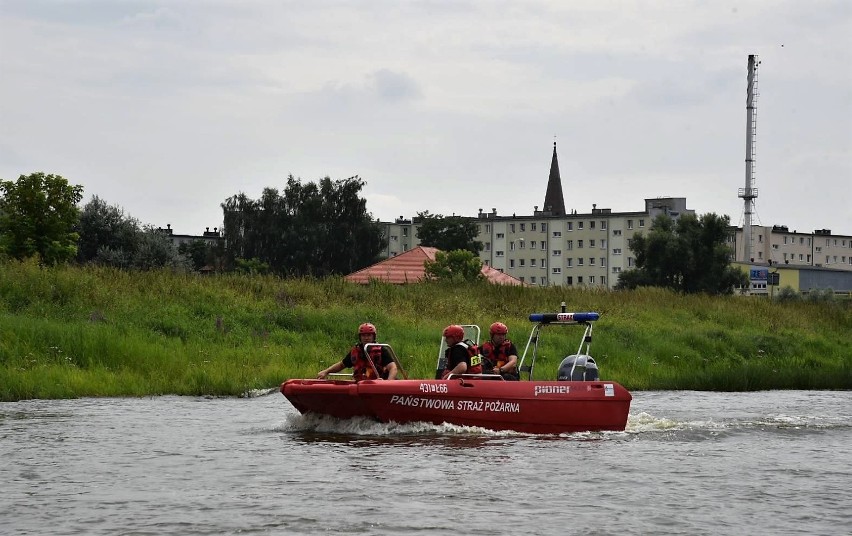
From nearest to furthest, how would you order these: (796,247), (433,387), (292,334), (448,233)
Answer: (433,387), (292,334), (448,233), (796,247)

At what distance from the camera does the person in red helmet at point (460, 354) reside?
20.2 meters

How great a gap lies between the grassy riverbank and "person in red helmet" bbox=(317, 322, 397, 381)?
23.5 feet

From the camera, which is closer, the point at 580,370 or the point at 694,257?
the point at 580,370

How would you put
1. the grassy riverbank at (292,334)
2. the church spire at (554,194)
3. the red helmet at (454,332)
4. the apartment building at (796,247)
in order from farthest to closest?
the church spire at (554,194), the apartment building at (796,247), the grassy riverbank at (292,334), the red helmet at (454,332)

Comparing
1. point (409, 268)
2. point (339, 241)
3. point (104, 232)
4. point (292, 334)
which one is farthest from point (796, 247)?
point (292, 334)

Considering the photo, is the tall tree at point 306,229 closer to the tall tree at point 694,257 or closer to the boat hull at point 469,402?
the tall tree at point 694,257

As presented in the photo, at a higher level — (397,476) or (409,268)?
(409,268)

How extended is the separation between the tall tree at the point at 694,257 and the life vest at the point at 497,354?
81.2 metres

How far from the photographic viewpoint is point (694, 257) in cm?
10062

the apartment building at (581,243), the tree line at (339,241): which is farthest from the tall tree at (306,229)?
the apartment building at (581,243)

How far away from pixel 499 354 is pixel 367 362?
7.26 ft

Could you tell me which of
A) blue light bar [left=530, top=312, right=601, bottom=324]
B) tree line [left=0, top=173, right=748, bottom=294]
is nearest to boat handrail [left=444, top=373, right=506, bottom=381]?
blue light bar [left=530, top=312, right=601, bottom=324]

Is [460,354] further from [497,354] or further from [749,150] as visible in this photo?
[749,150]

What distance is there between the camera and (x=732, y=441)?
20.5 metres
